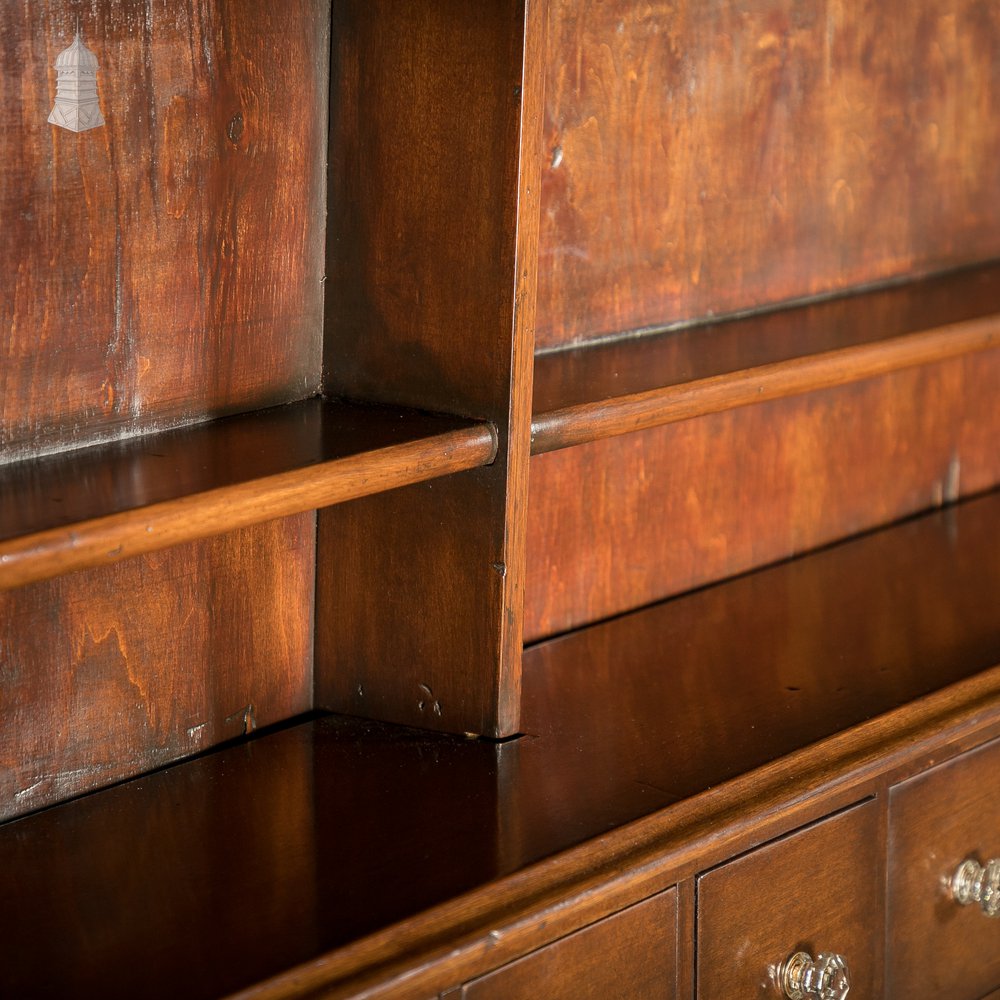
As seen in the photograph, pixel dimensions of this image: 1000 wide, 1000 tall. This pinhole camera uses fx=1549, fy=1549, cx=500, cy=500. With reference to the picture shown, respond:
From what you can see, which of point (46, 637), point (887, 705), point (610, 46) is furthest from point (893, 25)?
point (46, 637)

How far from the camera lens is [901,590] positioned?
1.93 m

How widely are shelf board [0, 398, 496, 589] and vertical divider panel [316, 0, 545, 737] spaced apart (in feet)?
0.17

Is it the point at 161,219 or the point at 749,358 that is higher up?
the point at 161,219

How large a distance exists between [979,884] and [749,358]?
0.61m

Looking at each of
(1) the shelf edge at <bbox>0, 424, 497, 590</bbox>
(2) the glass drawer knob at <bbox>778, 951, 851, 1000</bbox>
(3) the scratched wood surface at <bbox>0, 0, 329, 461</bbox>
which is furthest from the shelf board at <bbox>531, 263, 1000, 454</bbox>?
(2) the glass drawer knob at <bbox>778, 951, 851, 1000</bbox>

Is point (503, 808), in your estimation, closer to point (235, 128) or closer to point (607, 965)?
point (607, 965)

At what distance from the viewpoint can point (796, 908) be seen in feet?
4.76

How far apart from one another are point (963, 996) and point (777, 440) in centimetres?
71

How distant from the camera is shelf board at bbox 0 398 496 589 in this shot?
108cm

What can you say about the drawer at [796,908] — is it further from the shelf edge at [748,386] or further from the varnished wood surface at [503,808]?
the shelf edge at [748,386]

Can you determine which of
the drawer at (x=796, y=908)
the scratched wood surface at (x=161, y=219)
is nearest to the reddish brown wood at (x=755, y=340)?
the scratched wood surface at (x=161, y=219)

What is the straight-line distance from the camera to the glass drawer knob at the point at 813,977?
4.77 feet

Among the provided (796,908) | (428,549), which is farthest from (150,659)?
(796,908)

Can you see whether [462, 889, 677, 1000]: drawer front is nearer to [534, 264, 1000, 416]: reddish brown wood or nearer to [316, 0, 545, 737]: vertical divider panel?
[316, 0, 545, 737]: vertical divider panel
